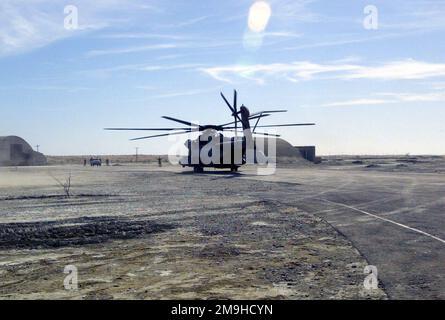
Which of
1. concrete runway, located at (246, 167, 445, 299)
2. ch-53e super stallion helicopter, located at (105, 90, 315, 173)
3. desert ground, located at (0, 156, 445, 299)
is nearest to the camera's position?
desert ground, located at (0, 156, 445, 299)

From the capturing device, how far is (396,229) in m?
13.4

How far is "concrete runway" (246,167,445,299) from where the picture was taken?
316 inches

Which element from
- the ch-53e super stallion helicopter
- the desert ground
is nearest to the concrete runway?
the desert ground

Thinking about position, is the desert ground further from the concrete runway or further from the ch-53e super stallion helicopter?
the ch-53e super stallion helicopter

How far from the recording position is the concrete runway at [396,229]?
802cm

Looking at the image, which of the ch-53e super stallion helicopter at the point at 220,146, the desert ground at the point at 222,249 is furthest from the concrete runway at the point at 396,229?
the ch-53e super stallion helicopter at the point at 220,146

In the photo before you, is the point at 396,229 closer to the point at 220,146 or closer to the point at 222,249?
the point at 222,249

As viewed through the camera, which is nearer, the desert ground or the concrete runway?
the desert ground

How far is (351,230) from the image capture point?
524 inches

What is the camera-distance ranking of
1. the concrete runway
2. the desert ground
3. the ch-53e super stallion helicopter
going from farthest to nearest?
the ch-53e super stallion helicopter → the concrete runway → the desert ground

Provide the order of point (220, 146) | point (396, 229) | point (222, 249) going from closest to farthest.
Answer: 1. point (222, 249)
2. point (396, 229)
3. point (220, 146)

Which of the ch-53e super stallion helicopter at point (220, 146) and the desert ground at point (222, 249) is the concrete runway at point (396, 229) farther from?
the ch-53e super stallion helicopter at point (220, 146)

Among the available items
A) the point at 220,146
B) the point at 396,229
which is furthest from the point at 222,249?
the point at 220,146
